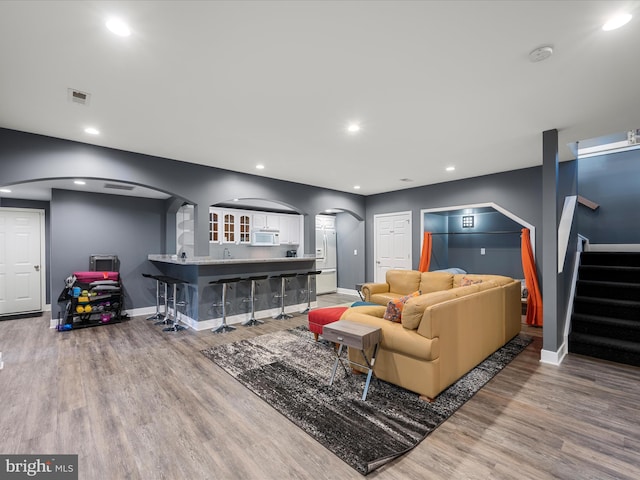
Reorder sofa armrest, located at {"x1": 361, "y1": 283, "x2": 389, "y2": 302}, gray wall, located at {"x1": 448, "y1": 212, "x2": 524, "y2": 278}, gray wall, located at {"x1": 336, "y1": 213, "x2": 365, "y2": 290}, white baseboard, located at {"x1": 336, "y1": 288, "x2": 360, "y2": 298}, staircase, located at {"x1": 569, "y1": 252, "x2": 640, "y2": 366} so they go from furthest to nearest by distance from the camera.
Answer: white baseboard, located at {"x1": 336, "y1": 288, "x2": 360, "y2": 298} → gray wall, located at {"x1": 336, "y1": 213, "x2": 365, "y2": 290} → gray wall, located at {"x1": 448, "y1": 212, "x2": 524, "y2": 278} → sofa armrest, located at {"x1": 361, "y1": 283, "x2": 389, "y2": 302} → staircase, located at {"x1": 569, "y1": 252, "x2": 640, "y2": 366}

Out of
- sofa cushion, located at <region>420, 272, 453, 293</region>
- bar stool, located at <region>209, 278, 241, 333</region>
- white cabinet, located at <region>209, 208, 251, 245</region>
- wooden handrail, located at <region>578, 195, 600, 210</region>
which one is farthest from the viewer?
white cabinet, located at <region>209, 208, 251, 245</region>

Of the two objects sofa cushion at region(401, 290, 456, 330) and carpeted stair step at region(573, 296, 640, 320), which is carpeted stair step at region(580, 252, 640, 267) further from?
sofa cushion at region(401, 290, 456, 330)

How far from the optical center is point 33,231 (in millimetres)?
6203

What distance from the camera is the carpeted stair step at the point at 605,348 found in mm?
3363

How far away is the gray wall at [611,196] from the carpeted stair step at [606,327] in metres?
2.49

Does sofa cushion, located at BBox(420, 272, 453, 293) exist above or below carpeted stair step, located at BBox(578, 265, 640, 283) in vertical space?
below

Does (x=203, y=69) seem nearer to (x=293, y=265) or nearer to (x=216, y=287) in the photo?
(x=216, y=287)

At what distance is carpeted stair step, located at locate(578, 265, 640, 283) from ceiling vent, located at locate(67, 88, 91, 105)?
6.76 meters

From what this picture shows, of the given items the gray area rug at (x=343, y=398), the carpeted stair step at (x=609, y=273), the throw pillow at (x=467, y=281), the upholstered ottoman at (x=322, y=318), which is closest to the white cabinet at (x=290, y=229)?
the upholstered ottoman at (x=322, y=318)

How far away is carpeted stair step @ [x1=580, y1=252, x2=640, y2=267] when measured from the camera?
447 centimetres

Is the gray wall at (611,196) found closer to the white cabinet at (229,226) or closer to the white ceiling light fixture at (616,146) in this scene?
the white ceiling light fixture at (616,146)

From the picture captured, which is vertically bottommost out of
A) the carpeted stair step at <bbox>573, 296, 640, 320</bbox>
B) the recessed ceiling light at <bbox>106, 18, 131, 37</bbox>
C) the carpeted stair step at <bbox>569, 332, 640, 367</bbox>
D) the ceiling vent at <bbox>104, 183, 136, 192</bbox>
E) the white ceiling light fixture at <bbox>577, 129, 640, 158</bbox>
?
the carpeted stair step at <bbox>569, 332, 640, 367</bbox>

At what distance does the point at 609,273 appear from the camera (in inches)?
173

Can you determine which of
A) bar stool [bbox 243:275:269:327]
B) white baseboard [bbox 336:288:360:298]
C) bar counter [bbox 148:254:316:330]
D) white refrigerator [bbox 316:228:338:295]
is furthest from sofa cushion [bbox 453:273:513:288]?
white refrigerator [bbox 316:228:338:295]
